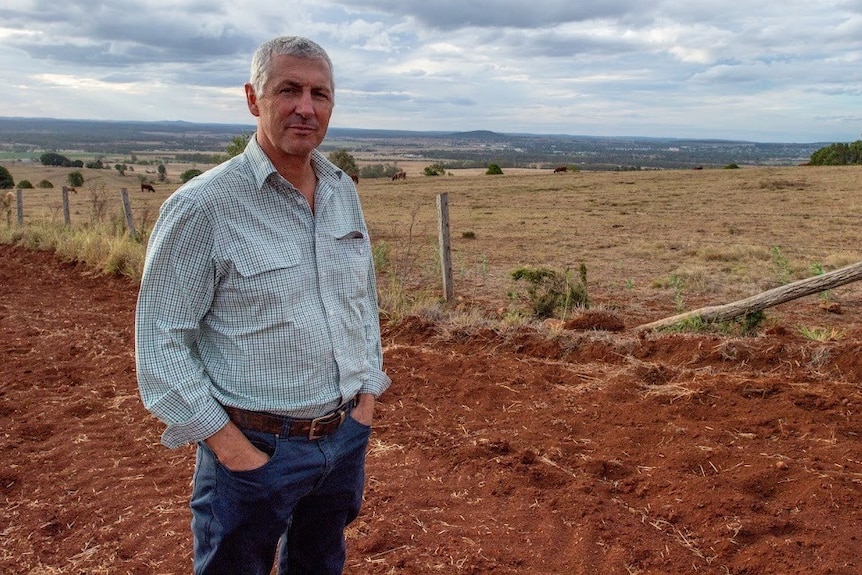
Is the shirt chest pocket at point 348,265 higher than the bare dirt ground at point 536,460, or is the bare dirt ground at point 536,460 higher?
the shirt chest pocket at point 348,265

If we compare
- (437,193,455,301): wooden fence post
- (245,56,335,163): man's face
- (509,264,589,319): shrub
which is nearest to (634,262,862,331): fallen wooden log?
(509,264,589,319): shrub

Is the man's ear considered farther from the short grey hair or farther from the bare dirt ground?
the bare dirt ground

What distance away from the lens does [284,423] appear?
192cm

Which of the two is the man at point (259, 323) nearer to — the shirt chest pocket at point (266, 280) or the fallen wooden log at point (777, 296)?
the shirt chest pocket at point (266, 280)

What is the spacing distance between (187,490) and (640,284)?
7.57 meters

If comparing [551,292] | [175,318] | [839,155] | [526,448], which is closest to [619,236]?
[551,292]

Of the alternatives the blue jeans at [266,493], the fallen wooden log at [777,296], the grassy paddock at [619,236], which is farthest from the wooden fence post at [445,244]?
the blue jeans at [266,493]

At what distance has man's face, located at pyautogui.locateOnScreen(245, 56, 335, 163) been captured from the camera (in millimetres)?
1896

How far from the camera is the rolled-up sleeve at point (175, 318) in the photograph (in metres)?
1.77

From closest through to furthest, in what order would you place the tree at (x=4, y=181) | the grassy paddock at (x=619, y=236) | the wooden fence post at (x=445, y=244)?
the wooden fence post at (x=445, y=244) < the grassy paddock at (x=619, y=236) < the tree at (x=4, y=181)

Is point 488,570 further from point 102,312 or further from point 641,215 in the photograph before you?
point 641,215

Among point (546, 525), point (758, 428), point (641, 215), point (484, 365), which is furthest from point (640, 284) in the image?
point (641, 215)

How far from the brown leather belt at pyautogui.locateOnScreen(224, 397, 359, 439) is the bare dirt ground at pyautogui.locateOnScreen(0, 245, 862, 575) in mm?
1386

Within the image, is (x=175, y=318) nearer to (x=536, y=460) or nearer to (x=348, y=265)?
(x=348, y=265)
